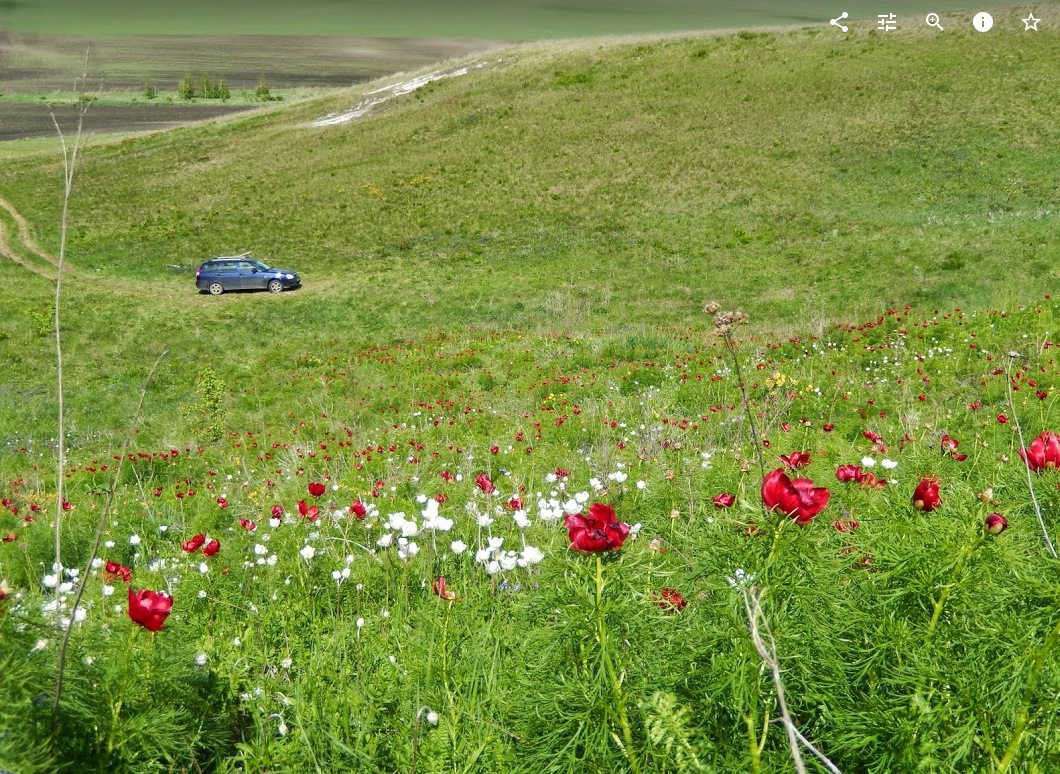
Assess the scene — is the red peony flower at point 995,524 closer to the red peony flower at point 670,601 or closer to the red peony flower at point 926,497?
the red peony flower at point 926,497

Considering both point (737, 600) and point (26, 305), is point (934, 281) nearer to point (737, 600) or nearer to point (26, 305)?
point (737, 600)

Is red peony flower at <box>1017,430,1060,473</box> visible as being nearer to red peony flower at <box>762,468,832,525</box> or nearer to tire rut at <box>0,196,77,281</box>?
red peony flower at <box>762,468,832,525</box>

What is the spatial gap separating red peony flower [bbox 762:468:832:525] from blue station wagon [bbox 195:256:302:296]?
1104 inches

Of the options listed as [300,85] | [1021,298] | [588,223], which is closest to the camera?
[1021,298]

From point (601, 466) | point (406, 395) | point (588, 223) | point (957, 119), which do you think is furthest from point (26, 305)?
point (957, 119)

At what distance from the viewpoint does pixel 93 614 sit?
3570 millimetres

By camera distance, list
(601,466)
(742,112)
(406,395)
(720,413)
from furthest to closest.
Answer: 1. (742,112)
2. (406,395)
3. (720,413)
4. (601,466)

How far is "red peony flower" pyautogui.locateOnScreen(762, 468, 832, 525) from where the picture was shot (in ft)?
6.56

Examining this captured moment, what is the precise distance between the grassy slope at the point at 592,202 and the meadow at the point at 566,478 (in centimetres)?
31

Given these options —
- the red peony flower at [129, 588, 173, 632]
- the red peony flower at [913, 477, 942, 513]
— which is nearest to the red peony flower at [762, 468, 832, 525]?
the red peony flower at [913, 477, 942, 513]

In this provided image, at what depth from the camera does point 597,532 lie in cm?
206

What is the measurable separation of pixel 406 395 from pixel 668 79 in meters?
40.8

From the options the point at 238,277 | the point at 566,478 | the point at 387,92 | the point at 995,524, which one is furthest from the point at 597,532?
the point at 387,92

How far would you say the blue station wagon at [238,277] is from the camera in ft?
91.4
